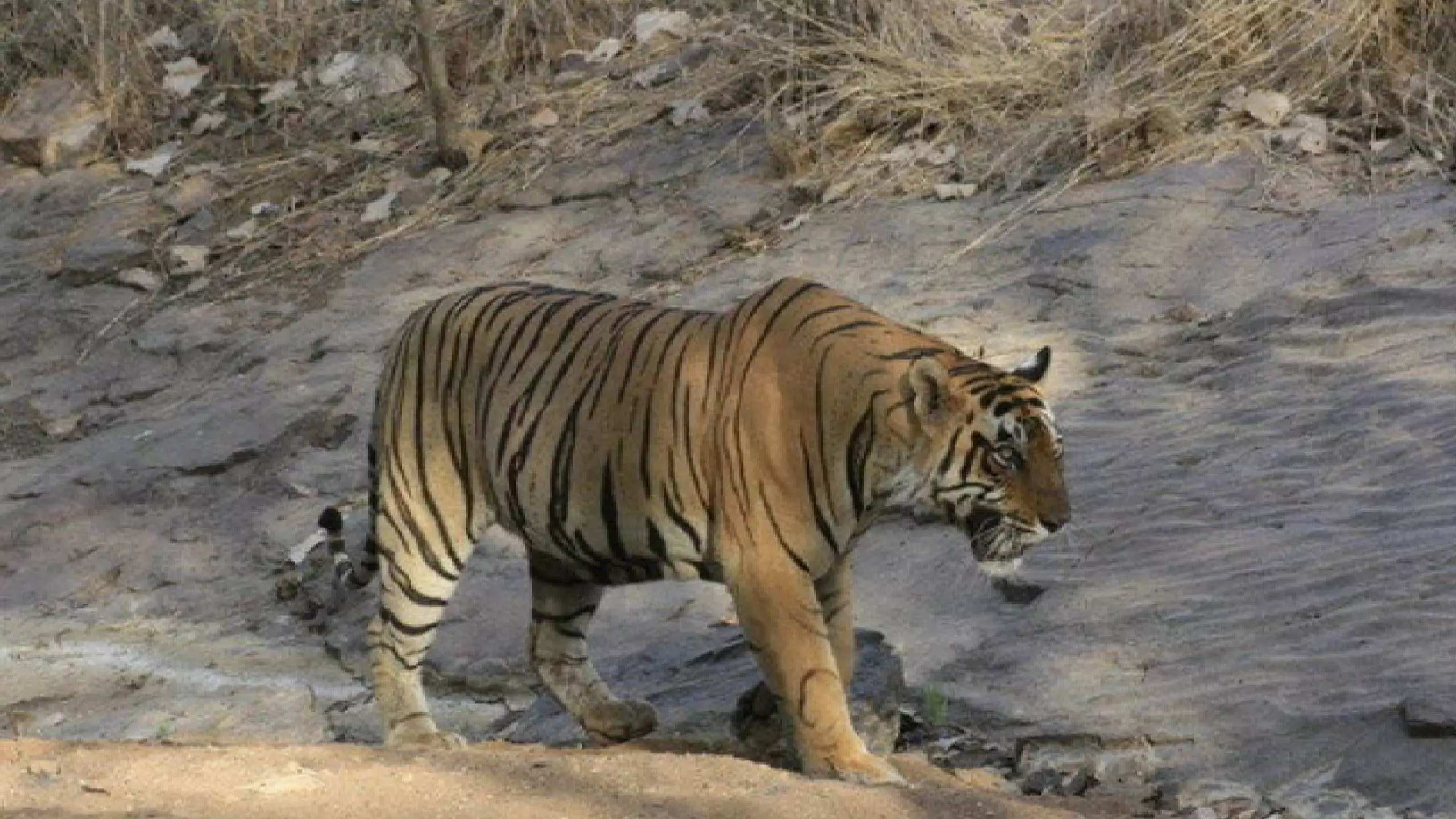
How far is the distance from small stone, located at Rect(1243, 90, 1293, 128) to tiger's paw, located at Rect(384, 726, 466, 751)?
5.28 meters

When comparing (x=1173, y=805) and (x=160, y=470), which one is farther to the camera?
(x=160, y=470)

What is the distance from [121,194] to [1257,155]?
6404 mm

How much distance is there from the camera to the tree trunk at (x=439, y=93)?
12.6 metres

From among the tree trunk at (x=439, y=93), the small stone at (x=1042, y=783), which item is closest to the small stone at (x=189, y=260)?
the tree trunk at (x=439, y=93)

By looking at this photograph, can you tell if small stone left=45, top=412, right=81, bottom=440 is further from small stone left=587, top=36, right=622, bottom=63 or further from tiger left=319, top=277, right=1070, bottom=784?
tiger left=319, top=277, right=1070, bottom=784

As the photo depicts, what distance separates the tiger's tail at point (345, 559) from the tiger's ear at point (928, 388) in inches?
72.3

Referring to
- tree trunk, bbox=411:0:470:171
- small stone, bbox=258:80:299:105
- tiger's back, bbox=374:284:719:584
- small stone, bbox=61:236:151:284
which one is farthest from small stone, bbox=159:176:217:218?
tiger's back, bbox=374:284:719:584

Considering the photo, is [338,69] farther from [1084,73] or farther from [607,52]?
[1084,73]

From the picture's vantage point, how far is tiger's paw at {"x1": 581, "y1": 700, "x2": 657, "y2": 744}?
658 cm

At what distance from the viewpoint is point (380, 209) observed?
12695 mm

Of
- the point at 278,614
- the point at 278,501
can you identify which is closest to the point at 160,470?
the point at 278,501

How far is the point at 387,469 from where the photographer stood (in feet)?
22.2

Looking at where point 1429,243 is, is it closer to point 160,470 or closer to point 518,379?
point 518,379

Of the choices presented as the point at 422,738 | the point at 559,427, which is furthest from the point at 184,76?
the point at 559,427
